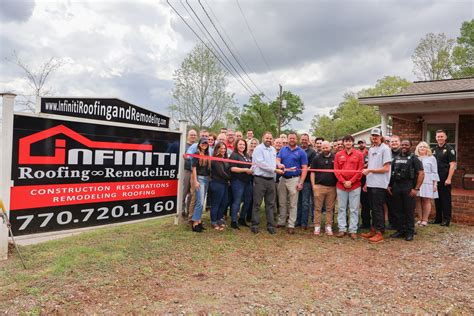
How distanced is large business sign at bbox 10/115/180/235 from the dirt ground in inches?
20.7

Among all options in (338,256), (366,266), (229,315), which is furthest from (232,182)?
(229,315)

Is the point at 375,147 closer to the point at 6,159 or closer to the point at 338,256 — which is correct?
the point at 338,256

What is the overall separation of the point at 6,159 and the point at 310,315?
403cm

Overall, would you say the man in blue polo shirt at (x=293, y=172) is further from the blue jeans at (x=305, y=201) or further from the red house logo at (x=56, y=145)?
the red house logo at (x=56, y=145)

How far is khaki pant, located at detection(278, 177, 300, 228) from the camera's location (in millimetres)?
6406

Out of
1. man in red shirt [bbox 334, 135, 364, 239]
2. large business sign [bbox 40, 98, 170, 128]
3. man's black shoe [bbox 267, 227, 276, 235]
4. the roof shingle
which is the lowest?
man's black shoe [bbox 267, 227, 276, 235]

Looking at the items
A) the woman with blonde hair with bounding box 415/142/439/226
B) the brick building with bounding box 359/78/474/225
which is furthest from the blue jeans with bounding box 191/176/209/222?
the brick building with bounding box 359/78/474/225

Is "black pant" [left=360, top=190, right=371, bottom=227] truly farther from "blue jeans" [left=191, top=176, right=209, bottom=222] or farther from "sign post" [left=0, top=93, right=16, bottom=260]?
"sign post" [left=0, top=93, right=16, bottom=260]

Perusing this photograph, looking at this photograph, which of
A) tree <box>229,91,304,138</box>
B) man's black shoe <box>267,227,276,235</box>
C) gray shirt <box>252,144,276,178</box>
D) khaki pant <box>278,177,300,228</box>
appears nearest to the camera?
gray shirt <box>252,144,276,178</box>

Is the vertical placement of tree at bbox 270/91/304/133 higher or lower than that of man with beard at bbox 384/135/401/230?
higher

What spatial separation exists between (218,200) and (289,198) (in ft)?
4.77

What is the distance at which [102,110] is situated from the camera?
16.6ft

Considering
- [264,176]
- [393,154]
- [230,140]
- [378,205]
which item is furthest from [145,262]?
[393,154]

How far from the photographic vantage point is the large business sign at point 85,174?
13.8 ft
